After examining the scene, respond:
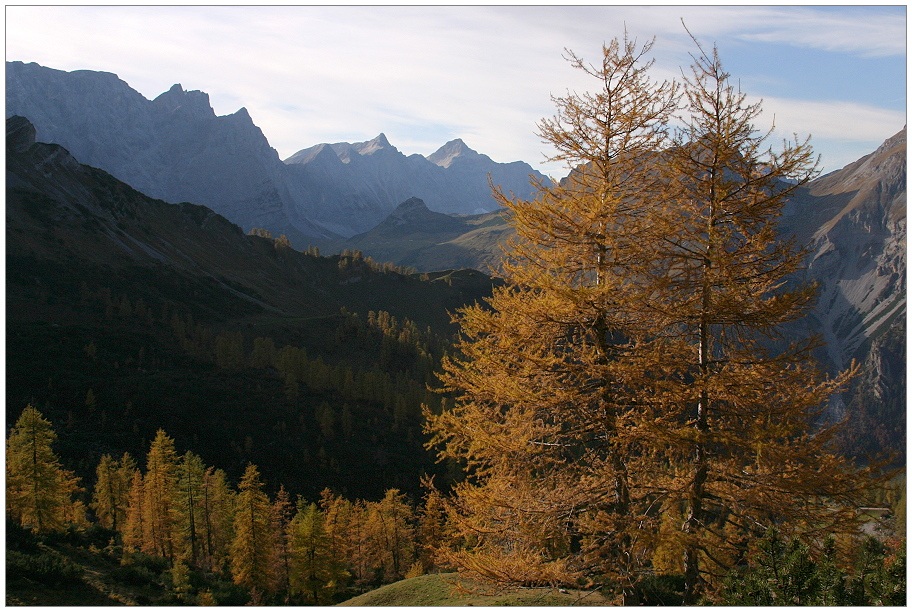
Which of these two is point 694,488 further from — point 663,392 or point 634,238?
point 634,238

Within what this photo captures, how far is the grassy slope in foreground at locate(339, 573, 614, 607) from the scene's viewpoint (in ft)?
44.4

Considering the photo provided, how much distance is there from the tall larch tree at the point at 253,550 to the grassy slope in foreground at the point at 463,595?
21393 millimetres

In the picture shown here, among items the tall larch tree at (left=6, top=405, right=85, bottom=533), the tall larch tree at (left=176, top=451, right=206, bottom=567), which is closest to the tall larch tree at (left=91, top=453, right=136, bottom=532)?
the tall larch tree at (left=176, top=451, right=206, bottom=567)

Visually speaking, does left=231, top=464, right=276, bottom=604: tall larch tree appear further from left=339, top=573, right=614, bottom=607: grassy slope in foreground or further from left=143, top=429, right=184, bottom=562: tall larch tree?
left=339, top=573, right=614, bottom=607: grassy slope in foreground

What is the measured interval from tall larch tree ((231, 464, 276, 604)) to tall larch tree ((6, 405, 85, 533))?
1054 cm

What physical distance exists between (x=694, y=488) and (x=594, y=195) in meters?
6.50

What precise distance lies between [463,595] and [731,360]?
771 centimetres

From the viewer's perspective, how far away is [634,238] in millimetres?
12305

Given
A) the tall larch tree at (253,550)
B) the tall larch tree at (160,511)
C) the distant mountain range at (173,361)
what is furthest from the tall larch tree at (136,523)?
the distant mountain range at (173,361)

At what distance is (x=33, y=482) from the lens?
32.9 m

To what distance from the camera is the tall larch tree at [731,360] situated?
11.3 meters

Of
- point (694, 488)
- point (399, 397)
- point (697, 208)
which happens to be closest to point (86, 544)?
point (694, 488)

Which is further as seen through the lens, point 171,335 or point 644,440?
point 171,335

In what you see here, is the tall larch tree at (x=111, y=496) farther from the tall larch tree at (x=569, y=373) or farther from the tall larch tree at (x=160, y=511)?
the tall larch tree at (x=569, y=373)
